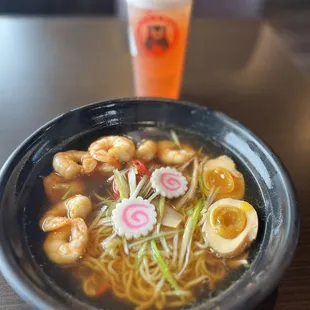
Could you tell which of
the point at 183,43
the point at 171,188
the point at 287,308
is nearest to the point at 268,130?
the point at 183,43

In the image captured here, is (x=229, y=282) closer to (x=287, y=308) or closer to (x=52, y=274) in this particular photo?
(x=287, y=308)

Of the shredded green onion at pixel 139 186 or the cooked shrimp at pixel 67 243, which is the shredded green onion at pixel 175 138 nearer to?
the shredded green onion at pixel 139 186

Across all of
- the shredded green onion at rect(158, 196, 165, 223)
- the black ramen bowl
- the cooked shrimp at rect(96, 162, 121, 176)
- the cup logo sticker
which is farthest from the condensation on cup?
the shredded green onion at rect(158, 196, 165, 223)

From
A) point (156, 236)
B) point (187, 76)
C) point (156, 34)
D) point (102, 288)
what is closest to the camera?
point (102, 288)

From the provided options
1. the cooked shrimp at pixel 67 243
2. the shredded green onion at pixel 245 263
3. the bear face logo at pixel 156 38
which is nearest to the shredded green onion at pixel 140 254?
the cooked shrimp at pixel 67 243

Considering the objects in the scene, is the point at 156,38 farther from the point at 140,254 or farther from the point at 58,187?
the point at 140,254

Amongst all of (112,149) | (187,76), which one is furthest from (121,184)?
(187,76)
